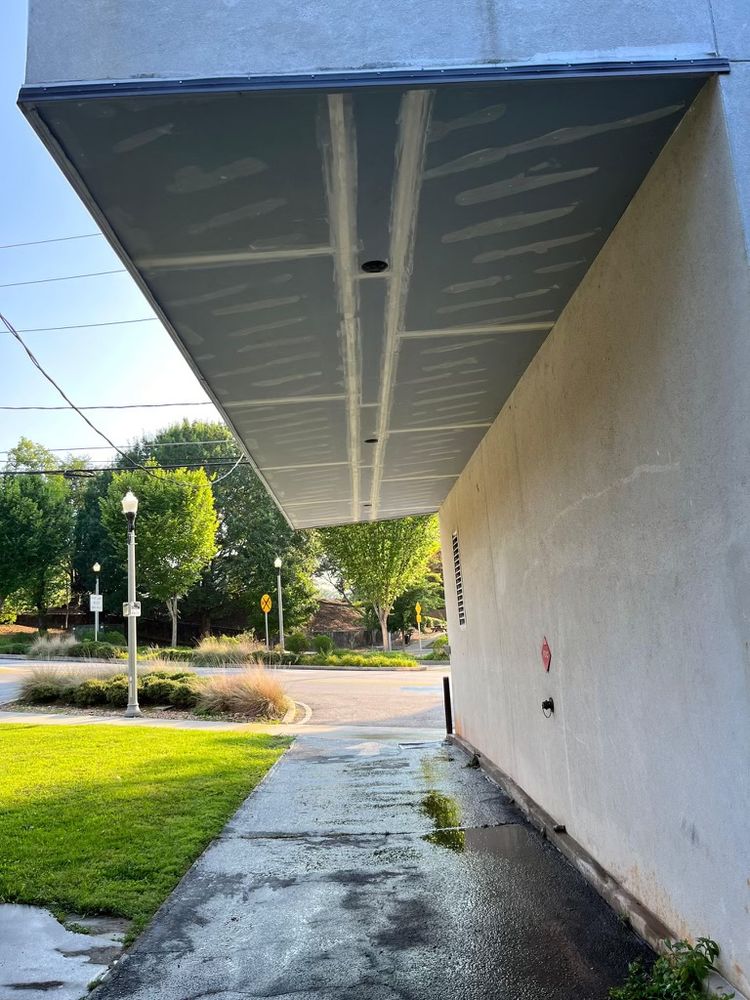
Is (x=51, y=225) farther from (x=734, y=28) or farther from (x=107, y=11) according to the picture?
(x=734, y=28)

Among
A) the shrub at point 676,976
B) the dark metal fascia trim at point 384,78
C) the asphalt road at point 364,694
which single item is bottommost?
the asphalt road at point 364,694

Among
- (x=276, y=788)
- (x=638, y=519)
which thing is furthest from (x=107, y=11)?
(x=276, y=788)

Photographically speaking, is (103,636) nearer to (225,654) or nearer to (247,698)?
(225,654)

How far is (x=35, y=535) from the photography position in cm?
4556

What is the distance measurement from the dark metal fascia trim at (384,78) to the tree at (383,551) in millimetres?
33724

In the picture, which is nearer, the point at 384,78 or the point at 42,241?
the point at 384,78

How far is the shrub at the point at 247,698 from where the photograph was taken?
14.7 meters

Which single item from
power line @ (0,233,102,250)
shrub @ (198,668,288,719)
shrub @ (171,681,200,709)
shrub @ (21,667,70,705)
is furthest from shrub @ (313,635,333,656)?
power line @ (0,233,102,250)

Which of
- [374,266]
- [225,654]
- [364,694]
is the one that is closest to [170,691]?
[364,694]

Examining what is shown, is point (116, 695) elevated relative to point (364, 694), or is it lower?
elevated

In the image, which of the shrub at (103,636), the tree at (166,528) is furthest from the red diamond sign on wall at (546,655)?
the tree at (166,528)

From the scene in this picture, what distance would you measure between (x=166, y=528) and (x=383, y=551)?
40.1 ft

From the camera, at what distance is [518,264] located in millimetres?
3676

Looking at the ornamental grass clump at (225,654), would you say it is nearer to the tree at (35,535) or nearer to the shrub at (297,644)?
the shrub at (297,644)
